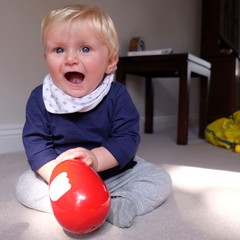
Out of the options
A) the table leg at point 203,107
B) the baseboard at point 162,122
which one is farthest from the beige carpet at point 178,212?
the baseboard at point 162,122

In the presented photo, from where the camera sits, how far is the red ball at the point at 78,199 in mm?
532

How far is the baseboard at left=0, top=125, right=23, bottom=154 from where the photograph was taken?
133 cm

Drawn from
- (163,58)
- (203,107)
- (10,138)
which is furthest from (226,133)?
(10,138)

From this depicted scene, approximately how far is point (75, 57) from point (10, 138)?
0.79 m

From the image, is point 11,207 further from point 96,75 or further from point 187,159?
point 187,159

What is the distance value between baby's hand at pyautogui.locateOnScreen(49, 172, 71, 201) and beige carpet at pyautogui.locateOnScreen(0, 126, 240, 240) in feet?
0.24

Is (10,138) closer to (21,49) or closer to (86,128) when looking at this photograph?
(21,49)

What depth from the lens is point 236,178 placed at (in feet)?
3.29

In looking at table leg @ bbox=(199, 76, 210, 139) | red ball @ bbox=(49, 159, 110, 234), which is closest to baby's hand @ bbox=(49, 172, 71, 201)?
red ball @ bbox=(49, 159, 110, 234)

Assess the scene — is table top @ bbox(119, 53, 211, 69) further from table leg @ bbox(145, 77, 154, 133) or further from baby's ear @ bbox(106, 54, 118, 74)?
baby's ear @ bbox(106, 54, 118, 74)

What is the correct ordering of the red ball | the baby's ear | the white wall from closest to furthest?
the red ball, the baby's ear, the white wall

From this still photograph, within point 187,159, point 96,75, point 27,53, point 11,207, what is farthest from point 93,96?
point 27,53

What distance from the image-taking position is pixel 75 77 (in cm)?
73

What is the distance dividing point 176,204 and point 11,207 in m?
0.36
